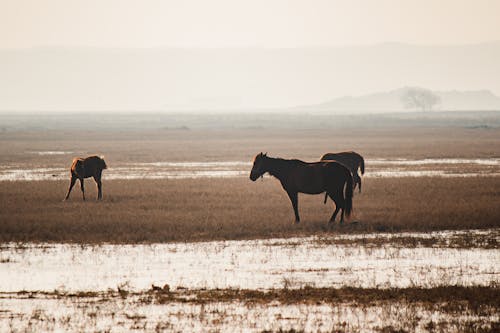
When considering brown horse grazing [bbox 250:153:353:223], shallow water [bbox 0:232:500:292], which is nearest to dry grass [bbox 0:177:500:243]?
brown horse grazing [bbox 250:153:353:223]

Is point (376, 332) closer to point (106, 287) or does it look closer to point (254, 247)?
point (106, 287)

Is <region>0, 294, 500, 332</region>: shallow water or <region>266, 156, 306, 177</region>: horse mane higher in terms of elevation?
<region>266, 156, 306, 177</region>: horse mane

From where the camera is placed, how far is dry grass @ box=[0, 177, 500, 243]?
66.8ft

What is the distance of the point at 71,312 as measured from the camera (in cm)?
1227

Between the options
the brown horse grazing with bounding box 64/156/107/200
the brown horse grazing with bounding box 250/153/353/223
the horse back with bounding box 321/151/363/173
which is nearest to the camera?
the brown horse grazing with bounding box 250/153/353/223

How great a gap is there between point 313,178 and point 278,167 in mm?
1058

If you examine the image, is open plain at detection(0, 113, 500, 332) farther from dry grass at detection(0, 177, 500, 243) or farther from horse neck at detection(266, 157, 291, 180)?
horse neck at detection(266, 157, 291, 180)

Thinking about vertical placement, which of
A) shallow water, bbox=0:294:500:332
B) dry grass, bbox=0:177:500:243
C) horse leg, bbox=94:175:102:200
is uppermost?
horse leg, bbox=94:175:102:200

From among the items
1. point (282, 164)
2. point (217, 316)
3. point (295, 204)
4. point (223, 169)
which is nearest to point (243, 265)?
point (217, 316)

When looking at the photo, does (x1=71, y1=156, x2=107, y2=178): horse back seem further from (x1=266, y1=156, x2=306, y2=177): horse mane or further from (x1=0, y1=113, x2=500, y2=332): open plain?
(x1=266, y1=156, x2=306, y2=177): horse mane

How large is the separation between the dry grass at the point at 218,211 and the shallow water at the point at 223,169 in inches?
159

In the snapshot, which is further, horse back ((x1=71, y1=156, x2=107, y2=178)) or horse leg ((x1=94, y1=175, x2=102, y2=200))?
horse leg ((x1=94, y1=175, x2=102, y2=200))

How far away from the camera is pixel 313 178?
21.3 m

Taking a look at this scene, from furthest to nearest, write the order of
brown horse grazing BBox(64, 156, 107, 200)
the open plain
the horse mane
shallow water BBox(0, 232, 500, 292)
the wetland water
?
brown horse grazing BBox(64, 156, 107, 200)
the horse mane
shallow water BBox(0, 232, 500, 292)
the open plain
the wetland water
